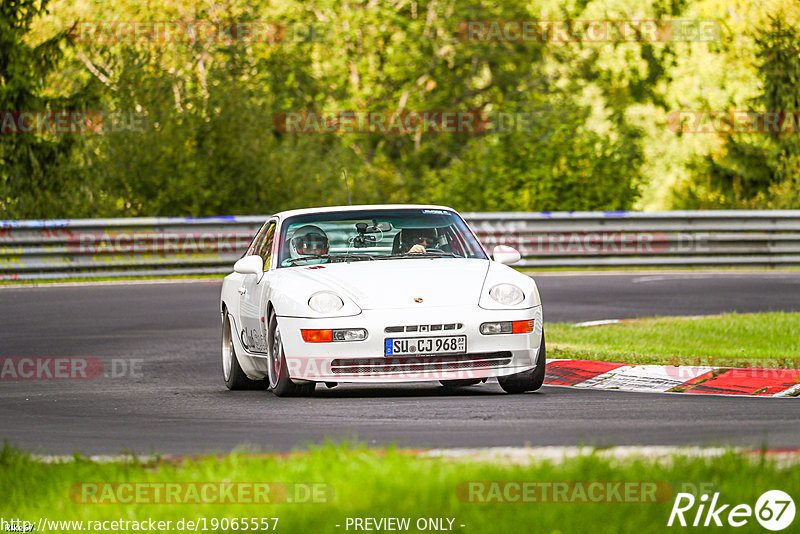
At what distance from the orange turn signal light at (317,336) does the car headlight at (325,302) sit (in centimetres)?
15

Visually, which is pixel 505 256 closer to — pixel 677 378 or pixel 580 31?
pixel 677 378

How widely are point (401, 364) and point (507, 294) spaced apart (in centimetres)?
90

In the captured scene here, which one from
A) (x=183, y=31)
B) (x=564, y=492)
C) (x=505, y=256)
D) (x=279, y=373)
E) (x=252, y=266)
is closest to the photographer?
(x=564, y=492)

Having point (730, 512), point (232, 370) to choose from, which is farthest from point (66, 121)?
point (730, 512)

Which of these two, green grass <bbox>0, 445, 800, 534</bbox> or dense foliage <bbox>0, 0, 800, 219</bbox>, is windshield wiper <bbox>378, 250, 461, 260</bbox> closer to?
green grass <bbox>0, 445, 800, 534</bbox>

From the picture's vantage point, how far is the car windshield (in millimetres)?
11211

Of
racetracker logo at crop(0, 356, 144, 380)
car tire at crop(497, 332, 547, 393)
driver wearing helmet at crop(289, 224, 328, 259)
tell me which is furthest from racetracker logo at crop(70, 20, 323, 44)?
car tire at crop(497, 332, 547, 393)

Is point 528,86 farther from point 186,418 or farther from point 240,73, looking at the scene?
point 186,418

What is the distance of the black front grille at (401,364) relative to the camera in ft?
32.9

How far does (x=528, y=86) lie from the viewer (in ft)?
169

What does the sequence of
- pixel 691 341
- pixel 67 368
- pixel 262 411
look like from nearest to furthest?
pixel 262 411
pixel 67 368
pixel 691 341

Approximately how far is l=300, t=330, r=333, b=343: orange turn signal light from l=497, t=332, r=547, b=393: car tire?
1331 millimetres

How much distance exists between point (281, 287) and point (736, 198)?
89.3ft

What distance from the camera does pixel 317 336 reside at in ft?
33.0
